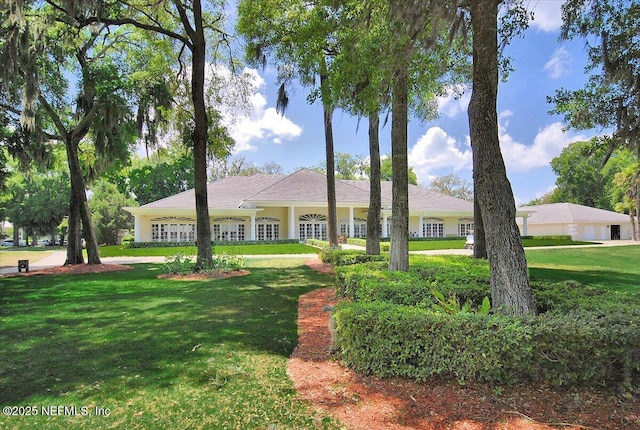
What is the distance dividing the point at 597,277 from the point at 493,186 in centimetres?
868

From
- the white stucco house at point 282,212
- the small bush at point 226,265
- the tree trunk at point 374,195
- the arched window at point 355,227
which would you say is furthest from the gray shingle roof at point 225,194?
the tree trunk at point 374,195

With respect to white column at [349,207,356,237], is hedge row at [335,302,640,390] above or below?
below

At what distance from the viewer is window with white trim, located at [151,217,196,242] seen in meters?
26.5

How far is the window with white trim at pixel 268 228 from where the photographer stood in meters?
28.1

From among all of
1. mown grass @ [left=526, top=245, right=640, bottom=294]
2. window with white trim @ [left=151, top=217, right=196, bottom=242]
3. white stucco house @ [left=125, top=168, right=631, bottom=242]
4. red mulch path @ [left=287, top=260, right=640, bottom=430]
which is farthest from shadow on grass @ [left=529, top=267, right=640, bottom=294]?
window with white trim @ [left=151, top=217, right=196, bottom=242]

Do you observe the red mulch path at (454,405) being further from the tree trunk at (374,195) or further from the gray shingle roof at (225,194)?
the gray shingle roof at (225,194)

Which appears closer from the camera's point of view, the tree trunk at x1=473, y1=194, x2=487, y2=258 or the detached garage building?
the tree trunk at x1=473, y1=194, x2=487, y2=258

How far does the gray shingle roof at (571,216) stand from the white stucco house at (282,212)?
10.8m

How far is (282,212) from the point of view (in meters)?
29.0

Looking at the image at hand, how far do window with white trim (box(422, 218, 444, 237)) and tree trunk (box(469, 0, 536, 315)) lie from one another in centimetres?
2700

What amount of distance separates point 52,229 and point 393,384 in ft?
169

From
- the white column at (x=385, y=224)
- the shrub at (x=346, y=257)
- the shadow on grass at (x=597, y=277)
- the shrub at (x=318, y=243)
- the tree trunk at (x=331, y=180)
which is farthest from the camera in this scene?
the white column at (x=385, y=224)

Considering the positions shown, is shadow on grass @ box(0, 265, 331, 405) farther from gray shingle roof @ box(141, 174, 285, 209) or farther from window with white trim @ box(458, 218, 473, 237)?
window with white trim @ box(458, 218, 473, 237)

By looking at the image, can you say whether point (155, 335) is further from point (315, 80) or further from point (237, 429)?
point (315, 80)
